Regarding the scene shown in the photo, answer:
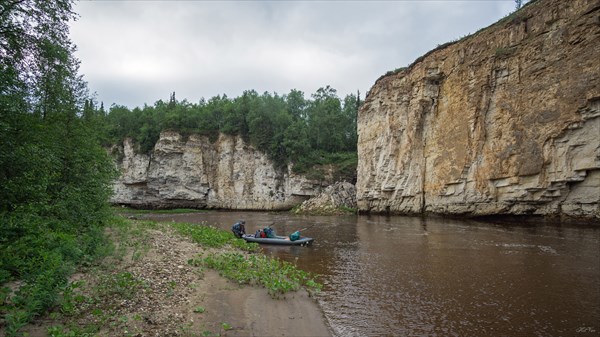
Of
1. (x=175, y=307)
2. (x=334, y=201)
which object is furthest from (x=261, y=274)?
(x=334, y=201)

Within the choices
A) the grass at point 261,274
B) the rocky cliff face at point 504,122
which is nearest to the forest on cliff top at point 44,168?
the grass at point 261,274

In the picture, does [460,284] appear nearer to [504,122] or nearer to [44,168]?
[44,168]

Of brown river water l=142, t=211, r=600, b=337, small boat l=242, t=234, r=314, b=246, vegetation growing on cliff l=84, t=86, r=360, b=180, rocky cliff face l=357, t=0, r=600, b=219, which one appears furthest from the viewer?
vegetation growing on cliff l=84, t=86, r=360, b=180

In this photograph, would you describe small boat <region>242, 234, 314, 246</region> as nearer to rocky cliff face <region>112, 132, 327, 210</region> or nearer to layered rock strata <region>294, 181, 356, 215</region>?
layered rock strata <region>294, 181, 356, 215</region>

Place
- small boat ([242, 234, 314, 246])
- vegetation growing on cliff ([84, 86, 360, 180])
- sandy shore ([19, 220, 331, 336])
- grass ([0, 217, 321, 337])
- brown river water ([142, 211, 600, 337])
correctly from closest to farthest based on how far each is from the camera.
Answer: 1. grass ([0, 217, 321, 337])
2. sandy shore ([19, 220, 331, 336])
3. brown river water ([142, 211, 600, 337])
4. small boat ([242, 234, 314, 246])
5. vegetation growing on cliff ([84, 86, 360, 180])

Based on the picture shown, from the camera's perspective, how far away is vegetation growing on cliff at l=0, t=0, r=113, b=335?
630 centimetres

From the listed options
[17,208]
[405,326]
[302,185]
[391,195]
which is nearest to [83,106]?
[17,208]

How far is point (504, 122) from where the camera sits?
1072 inches

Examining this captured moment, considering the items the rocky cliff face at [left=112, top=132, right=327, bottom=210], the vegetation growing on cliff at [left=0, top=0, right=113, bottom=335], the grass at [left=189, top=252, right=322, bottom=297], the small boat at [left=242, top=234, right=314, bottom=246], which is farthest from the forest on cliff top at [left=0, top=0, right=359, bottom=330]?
the rocky cliff face at [left=112, top=132, right=327, bottom=210]

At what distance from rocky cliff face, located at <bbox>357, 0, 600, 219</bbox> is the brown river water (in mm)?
5900

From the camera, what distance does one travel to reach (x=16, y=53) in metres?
9.37

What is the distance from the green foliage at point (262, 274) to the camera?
9.10 metres

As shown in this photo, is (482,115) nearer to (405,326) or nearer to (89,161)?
(405,326)

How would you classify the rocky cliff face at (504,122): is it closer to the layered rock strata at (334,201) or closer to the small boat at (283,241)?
the layered rock strata at (334,201)
